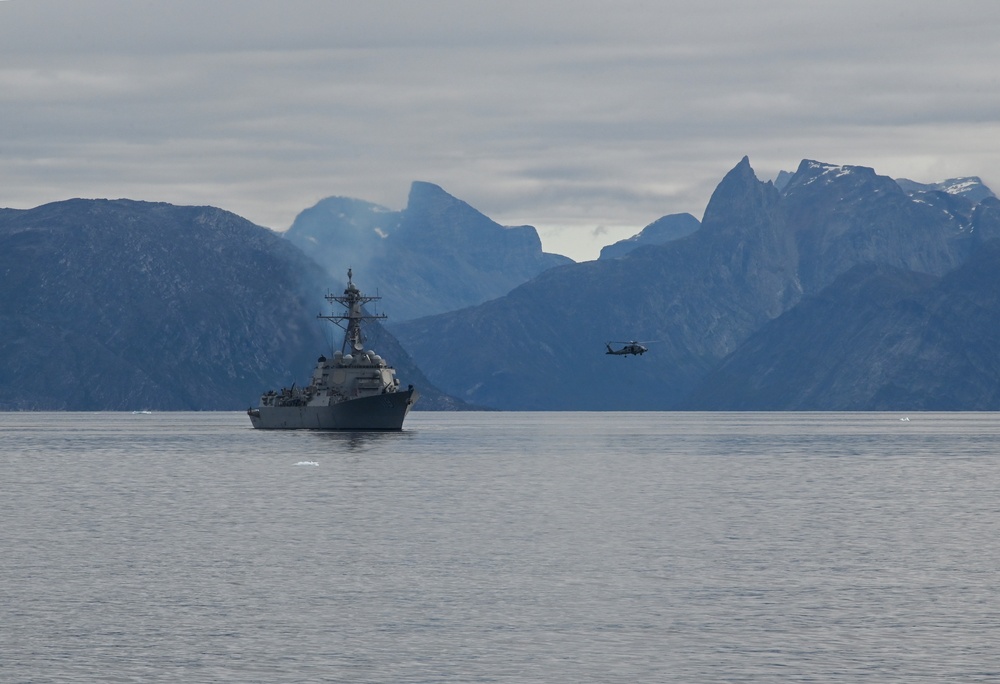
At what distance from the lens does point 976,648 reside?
47.6 m

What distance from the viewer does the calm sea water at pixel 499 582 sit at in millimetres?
46156

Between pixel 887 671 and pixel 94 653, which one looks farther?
pixel 94 653

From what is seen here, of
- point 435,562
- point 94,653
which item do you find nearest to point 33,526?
point 435,562

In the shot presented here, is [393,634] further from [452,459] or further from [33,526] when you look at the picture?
[452,459]

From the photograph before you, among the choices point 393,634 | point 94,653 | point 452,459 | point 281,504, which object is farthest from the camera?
point 452,459

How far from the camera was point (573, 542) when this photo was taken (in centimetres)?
7719

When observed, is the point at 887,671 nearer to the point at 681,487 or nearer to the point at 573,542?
the point at 573,542

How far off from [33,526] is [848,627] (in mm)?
50601

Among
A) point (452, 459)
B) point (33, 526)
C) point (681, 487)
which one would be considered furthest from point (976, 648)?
point (452, 459)

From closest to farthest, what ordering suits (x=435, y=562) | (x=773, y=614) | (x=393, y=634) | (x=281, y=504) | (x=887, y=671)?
(x=887, y=671) → (x=393, y=634) → (x=773, y=614) → (x=435, y=562) → (x=281, y=504)

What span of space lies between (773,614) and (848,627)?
11.2ft

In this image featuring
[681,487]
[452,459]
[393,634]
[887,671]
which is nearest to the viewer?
[887,671]

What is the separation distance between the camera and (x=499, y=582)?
205ft

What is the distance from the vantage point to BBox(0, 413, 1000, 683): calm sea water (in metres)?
46.2
